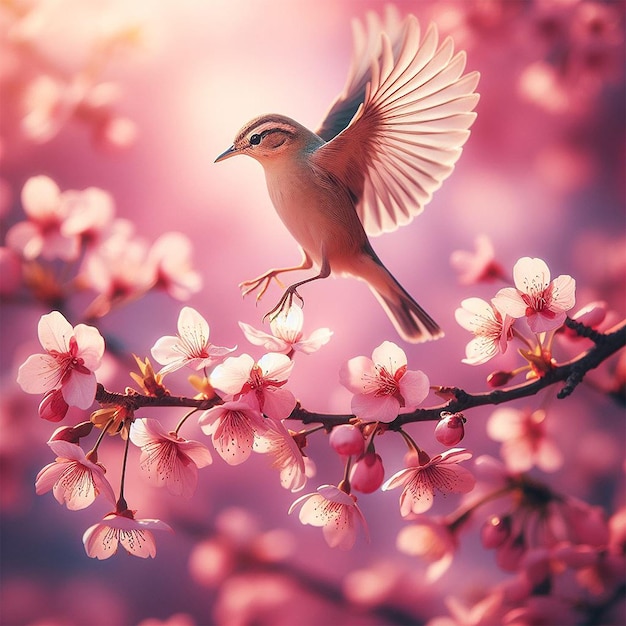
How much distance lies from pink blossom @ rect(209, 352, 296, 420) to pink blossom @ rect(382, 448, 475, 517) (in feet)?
0.35

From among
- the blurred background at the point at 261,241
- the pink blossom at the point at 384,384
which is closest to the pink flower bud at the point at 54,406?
the pink blossom at the point at 384,384

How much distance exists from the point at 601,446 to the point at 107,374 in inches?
34.2

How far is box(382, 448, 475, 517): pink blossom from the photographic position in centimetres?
54

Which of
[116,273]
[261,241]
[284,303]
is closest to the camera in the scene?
[284,303]

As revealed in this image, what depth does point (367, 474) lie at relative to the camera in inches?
20.6

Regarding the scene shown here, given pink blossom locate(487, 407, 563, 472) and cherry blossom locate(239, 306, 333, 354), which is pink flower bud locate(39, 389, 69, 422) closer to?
cherry blossom locate(239, 306, 333, 354)

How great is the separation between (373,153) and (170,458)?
1.05ft

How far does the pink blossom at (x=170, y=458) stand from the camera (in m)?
0.53

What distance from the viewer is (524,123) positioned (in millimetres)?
1365

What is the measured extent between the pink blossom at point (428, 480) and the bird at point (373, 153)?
16 cm

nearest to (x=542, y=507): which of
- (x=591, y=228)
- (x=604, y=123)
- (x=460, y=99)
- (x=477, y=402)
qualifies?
(x=477, y=402)

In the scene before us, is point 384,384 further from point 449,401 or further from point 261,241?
point 261,241

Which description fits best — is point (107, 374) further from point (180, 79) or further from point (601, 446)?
point (601, 446)

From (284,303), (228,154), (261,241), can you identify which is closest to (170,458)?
(284,303)
